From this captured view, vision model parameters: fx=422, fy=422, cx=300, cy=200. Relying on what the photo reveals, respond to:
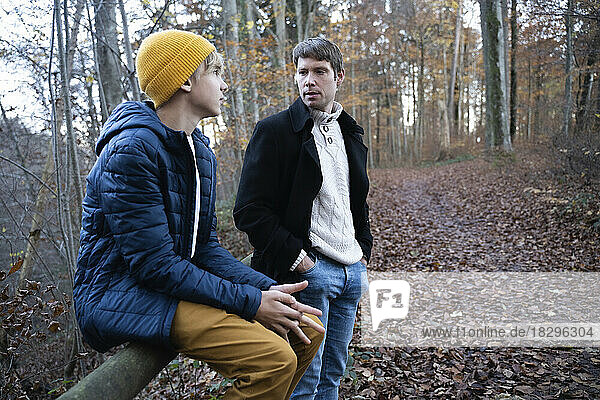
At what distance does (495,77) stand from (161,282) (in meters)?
16.9

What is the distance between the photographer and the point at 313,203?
2400 mm

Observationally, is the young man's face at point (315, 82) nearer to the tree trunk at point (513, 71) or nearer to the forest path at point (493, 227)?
the forest path at point (493, 227)

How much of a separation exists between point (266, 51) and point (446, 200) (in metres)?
6.80

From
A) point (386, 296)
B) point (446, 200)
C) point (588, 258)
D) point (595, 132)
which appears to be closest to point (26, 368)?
point (386, 296)

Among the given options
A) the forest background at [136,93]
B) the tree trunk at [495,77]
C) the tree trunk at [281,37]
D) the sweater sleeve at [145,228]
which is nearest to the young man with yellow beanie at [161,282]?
the sweater sleeve at [145,228]

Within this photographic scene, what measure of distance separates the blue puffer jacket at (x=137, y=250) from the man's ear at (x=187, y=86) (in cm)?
22

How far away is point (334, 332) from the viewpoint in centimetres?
252

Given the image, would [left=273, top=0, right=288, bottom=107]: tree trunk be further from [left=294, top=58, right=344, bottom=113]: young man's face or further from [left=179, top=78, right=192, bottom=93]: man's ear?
[left=179, top=78, right=192, bottom=93]: man's ear

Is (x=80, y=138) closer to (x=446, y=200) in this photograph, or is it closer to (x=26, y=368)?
(x=26, y=368)

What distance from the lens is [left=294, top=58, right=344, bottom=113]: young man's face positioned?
2.45 metres

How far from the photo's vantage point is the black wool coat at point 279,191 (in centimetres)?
225

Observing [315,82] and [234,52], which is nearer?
[315,82]

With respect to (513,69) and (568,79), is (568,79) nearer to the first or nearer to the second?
(568,79)

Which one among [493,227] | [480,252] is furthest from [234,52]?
[493,227]
